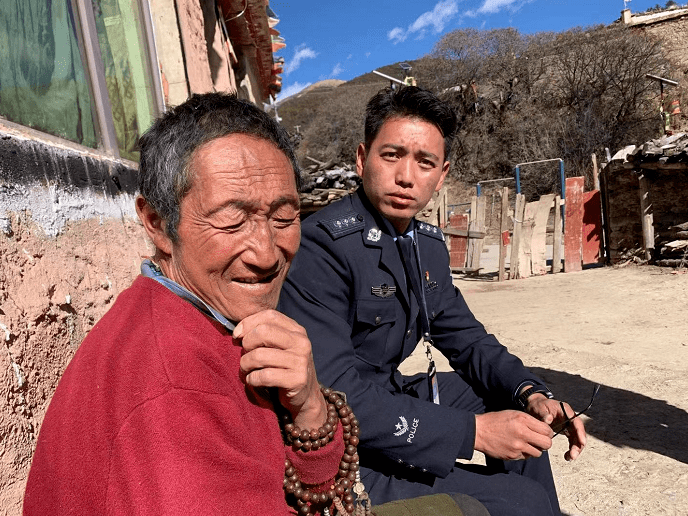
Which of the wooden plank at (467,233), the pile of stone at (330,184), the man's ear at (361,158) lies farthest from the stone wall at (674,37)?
the man's ear at (361,158)

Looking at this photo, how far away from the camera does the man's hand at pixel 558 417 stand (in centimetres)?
175

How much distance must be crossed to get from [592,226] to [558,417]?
10.3 metres

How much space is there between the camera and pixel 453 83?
28.9 meters

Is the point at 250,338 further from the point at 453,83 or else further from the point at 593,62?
the point at 453,83

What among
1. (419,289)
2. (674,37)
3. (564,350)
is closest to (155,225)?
(419,289)

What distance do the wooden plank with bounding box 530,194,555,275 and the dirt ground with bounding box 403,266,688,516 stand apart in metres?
1.17

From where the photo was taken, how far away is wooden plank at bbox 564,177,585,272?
10.4 metres

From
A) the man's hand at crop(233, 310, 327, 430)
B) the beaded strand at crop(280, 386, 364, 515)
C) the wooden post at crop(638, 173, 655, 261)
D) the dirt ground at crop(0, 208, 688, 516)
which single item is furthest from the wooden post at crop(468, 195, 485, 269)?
the man's hand at crop(233, 310, 327, 430)

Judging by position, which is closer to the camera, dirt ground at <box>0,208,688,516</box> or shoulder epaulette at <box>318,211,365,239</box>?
dirt ground at <box>0,208,688,516</box>

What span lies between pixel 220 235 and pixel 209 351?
0.98ft

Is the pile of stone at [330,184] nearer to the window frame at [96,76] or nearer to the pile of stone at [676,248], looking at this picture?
the pile of stone at [676,248]

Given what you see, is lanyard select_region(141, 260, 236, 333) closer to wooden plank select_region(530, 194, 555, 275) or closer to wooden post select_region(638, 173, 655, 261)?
wooden plank select_region(530, 194, 555, 275)

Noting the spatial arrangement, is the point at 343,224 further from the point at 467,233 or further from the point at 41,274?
the point at 467,233

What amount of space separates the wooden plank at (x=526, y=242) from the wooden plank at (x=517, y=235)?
0.08 m
